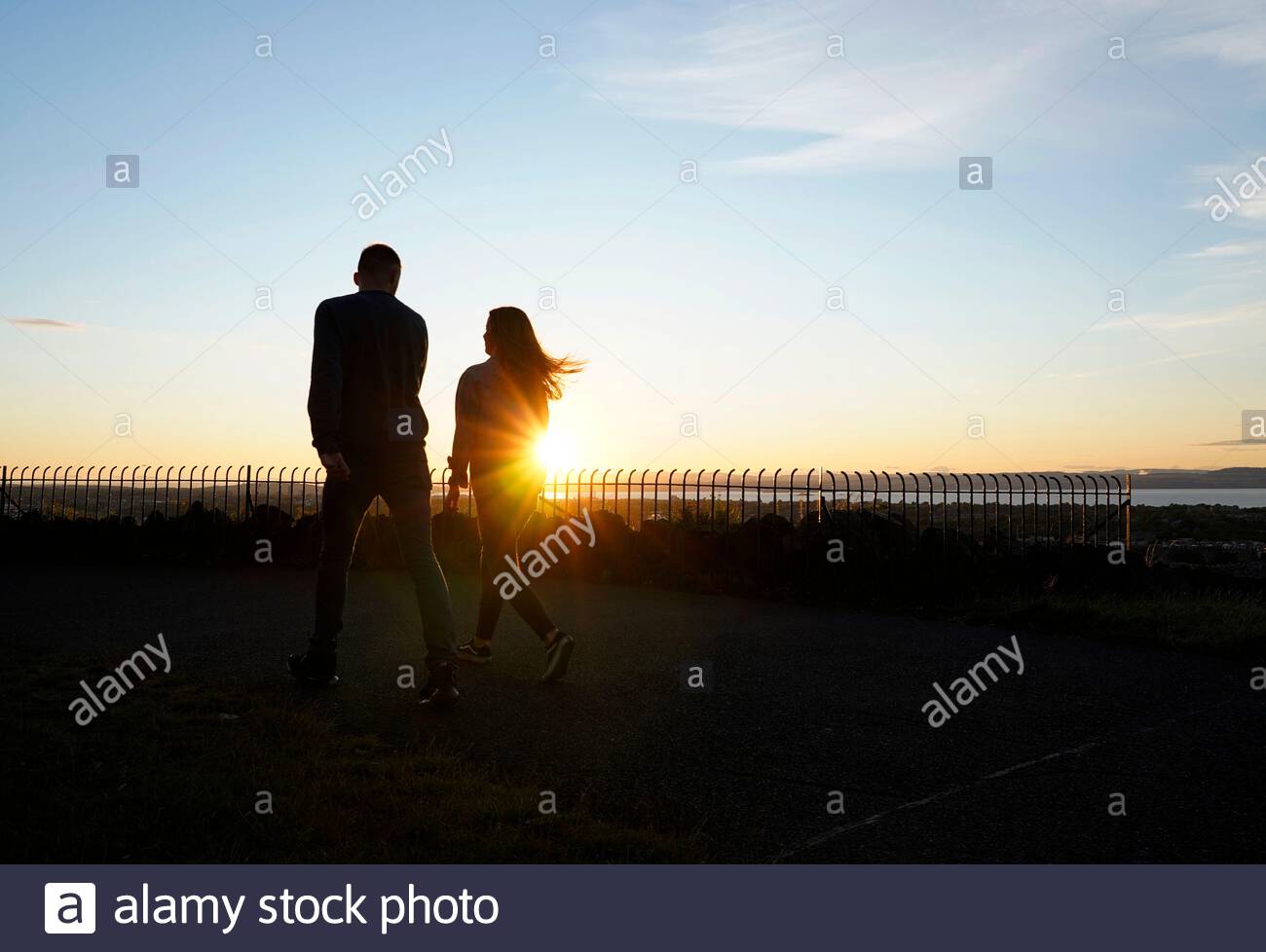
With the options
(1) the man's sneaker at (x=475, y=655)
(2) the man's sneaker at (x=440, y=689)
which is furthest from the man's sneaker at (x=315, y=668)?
(1) the man's sneaker at (x=475, y=655)

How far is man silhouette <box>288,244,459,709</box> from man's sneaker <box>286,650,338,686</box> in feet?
0.95

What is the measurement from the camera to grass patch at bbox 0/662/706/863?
3.82m

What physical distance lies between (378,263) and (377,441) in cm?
109

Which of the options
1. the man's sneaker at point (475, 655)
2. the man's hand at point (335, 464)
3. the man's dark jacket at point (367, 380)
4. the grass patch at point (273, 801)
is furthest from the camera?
the man's sneaker at point (475, 655)

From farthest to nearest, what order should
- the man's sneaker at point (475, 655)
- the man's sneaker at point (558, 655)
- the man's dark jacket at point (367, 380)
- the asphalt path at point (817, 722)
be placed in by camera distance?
the man's sneaker at point (475, 655)
the man's sneaker at point (558, 655)
the man's dark jacket at point (367, 380)
the asphalt path at point (817, 722)

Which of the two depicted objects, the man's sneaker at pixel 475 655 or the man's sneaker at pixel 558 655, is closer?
the man's sneaker at pixel 558 655

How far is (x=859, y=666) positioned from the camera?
798 centimetres

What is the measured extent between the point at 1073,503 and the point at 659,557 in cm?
635

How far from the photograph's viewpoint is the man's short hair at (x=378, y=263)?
6.31 m

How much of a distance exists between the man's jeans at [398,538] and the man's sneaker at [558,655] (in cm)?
85

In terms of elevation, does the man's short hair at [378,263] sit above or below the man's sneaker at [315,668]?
above

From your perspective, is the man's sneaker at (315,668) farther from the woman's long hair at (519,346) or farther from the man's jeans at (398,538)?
the woman's long hair at (519,346)

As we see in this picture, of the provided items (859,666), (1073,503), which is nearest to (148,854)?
(859,666)

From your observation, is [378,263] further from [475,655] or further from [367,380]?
[475,655]
